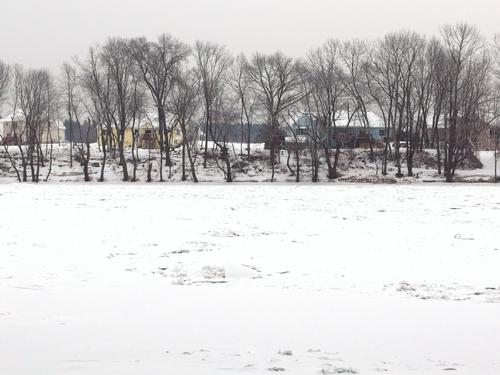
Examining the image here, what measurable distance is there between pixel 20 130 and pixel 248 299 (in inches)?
2919

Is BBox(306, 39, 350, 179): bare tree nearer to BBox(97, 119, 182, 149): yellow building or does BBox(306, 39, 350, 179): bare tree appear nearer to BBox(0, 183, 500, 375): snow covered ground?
BBox(97, 119, 182, 149): yellow building

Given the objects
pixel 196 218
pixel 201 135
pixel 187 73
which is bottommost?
pixel 196 218

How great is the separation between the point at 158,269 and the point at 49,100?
6611cm

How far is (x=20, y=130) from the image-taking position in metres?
76.2

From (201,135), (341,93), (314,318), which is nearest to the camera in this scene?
(314,318)

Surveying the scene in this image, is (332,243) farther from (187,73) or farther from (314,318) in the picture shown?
(187,73)

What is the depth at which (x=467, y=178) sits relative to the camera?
5712cm

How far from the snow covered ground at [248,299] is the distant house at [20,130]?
5342cm

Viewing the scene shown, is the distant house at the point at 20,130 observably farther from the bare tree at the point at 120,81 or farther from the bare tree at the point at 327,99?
the bare tree at the point at 327,99

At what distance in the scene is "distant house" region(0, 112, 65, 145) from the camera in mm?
67625

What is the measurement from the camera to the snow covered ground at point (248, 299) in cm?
598

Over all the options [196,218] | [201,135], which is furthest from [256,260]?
[201,135]

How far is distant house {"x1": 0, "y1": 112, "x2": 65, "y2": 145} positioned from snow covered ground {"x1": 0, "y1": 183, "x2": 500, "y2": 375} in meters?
53.4

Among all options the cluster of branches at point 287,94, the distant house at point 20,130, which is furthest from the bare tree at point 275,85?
the distant house at point 20,130
